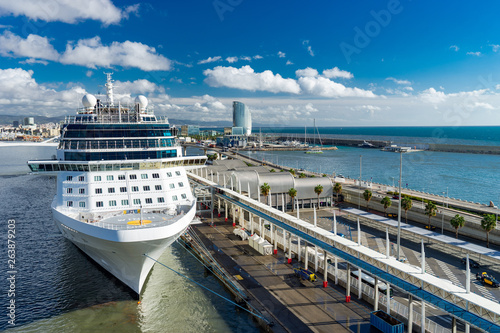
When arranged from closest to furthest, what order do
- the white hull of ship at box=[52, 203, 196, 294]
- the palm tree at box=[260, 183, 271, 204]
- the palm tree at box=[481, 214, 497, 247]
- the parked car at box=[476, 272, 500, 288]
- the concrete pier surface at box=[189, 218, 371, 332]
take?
the concrete pier surface at box=[189, 218, 371, 332] → the white hull of ship at box=[52, 203, 196, 294] → the parked car at box=[476, 272, 500, 288] → the palm tree at box=[481, 214, 497, 247] → the palm tree at box=[260, 183, 271, 204]

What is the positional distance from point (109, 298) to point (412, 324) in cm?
2008

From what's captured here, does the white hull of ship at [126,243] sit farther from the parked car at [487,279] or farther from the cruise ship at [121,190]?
the parked car at [487,279]

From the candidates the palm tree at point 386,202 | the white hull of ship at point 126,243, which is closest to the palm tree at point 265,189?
→ the palm tree at point 386,202

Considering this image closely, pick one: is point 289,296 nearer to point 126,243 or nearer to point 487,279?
point 126,243

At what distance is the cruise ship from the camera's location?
21.3 metres

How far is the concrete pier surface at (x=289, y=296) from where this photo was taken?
61.3 feet

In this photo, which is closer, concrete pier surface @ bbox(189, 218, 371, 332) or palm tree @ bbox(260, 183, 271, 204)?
concrete pier surface @ bbox(189, 218, 371, 332)

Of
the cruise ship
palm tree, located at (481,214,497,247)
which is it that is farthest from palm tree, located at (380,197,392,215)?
the cruise ship

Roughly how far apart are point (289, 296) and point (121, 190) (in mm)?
15044

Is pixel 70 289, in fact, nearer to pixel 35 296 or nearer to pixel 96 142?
pixel 35 296

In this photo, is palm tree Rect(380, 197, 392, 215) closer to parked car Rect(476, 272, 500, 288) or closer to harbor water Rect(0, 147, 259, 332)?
parked car Rect(476, 272, 500, 288)

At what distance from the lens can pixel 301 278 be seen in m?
24.3

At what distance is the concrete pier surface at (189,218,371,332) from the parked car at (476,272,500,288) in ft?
31.2

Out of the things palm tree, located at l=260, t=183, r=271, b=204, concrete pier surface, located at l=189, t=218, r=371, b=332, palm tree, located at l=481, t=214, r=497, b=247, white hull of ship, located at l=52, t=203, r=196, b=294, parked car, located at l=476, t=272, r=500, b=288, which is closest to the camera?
concrete pier surface, located at l=189, t=218, r=371, b=332
